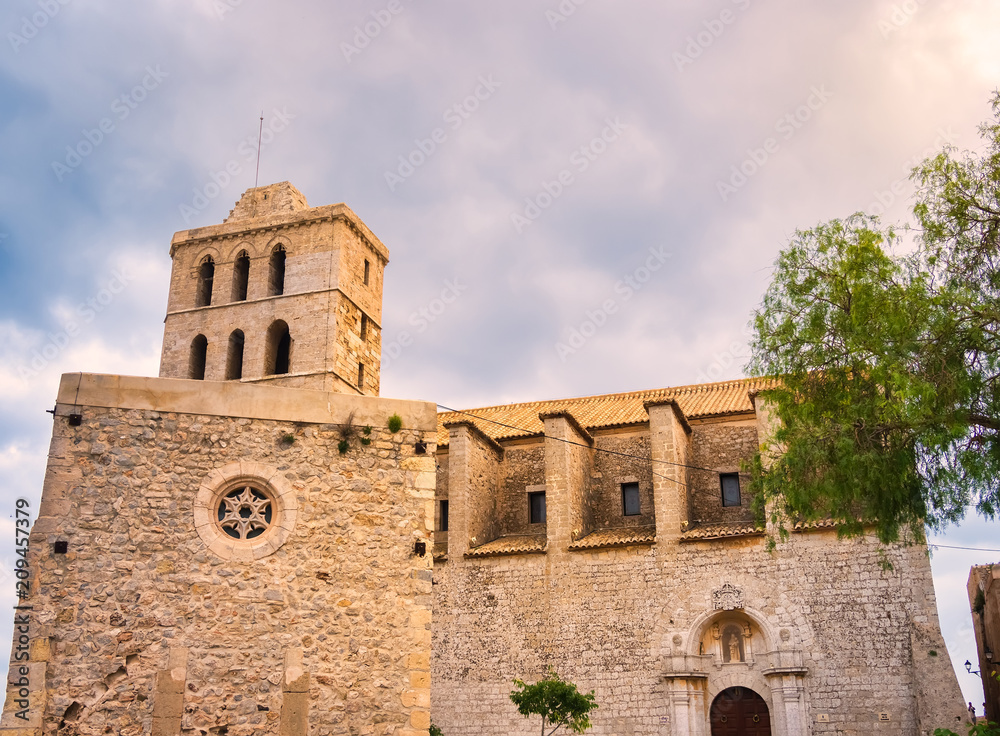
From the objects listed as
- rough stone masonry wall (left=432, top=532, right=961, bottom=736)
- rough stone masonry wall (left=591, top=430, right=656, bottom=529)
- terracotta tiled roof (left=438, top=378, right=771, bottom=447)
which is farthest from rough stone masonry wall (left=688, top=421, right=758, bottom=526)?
rough stone masonry wall (left=432, top=532, right=961, bottom=736)

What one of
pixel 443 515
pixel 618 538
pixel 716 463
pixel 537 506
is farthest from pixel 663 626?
pixel 443 515

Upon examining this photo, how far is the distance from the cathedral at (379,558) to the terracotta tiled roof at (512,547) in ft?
0.26

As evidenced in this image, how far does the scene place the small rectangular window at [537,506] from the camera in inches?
888

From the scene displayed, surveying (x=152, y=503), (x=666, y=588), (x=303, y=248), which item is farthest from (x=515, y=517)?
(x=152, y=503)

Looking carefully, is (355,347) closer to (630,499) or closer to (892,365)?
(630,499)

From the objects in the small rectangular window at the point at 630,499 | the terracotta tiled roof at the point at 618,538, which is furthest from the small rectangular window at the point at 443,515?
the small rectangular window at the point at 630,499

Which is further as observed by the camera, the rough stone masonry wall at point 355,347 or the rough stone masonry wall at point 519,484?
the rough stone masonry wall at point 355,347

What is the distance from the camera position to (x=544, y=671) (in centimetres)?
1919

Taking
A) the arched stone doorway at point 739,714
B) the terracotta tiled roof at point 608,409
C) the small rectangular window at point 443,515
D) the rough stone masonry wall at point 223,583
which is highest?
the terracotta tiled roof at point 608,409

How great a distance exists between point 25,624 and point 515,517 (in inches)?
628

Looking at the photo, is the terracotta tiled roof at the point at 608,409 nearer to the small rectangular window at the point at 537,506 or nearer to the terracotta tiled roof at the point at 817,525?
the small rectangular window at the point at 537,506

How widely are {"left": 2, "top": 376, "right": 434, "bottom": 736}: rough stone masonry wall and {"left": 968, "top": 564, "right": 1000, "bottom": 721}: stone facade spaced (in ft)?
46.3

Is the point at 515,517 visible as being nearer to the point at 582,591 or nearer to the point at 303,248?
the point at 582,591

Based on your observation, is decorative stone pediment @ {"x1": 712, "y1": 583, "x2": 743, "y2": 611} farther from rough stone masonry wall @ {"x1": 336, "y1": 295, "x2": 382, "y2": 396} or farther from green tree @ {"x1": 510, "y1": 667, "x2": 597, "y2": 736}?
rough stone masonry wall @ {"x1": 336, "y1": 295, "x2": 382, "y2": 396}
